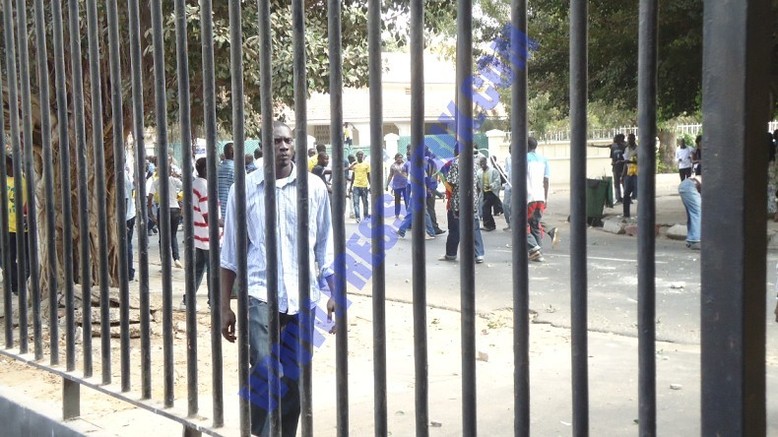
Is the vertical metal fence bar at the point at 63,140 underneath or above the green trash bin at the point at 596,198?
above

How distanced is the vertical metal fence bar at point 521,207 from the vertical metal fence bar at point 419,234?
259 mm

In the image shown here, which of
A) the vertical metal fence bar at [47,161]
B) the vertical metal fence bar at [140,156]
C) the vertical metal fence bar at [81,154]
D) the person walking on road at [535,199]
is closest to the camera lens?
the vertical metal fence bar at [140,156]

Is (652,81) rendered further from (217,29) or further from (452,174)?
(452,174)

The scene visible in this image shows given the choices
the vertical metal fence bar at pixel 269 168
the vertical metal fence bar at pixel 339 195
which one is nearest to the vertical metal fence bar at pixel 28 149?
the vertical metal fence bar at pixel 269 168

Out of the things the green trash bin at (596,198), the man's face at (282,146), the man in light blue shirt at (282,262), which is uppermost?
the man's face at (282,146)

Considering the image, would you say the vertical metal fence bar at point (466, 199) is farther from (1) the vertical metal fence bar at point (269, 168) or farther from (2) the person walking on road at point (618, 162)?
(2) the person walking on road at point (618, 162)

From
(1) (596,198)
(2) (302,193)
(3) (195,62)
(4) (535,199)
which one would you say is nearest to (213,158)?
(2) (302,193)

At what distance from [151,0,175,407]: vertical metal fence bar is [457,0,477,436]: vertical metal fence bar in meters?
1.13

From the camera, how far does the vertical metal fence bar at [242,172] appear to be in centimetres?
249

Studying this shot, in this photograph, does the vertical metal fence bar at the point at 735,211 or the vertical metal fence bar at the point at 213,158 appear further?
the vertical metal fence bar at the point at 213,158

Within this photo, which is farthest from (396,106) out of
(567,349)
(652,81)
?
(652,81)

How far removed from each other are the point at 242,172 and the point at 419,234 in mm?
681

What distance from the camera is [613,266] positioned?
11.5 metres

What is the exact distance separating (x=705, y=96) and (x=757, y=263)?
31 cm
